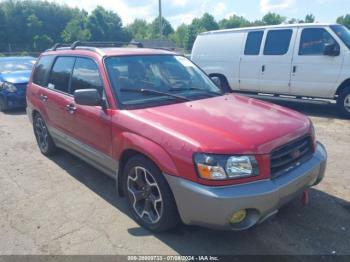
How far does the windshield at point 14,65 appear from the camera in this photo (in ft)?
34.1

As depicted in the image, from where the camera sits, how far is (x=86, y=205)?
12.6ft

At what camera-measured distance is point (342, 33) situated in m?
7.36

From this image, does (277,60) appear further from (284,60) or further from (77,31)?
(77,31)

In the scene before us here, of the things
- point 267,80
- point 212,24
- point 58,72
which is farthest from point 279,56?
point 212,24

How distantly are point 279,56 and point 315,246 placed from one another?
6.11m

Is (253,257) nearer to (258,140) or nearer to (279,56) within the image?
(258,140)

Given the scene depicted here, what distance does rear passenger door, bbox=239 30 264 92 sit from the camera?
Answer: 8.63 m

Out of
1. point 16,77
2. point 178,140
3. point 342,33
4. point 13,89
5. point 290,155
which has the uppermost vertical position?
point 342,33

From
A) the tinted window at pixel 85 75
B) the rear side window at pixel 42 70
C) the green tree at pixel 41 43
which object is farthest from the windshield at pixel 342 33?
the green tree at pixel 41 43

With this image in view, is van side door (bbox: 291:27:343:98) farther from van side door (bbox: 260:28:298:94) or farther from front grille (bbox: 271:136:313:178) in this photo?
front grille (bbox: 271:136:313:178)

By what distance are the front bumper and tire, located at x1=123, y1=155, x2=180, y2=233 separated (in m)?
0.16

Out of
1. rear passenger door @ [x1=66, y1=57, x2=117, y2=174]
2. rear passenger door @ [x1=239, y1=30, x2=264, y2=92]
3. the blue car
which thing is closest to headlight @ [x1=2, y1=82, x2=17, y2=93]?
the blue car

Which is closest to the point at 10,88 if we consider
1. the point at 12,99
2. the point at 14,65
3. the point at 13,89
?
the point at 13,89

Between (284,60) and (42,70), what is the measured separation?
5.63 meters
